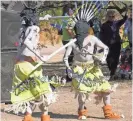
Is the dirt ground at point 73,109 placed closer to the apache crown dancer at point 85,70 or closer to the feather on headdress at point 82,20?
the apache crown dancer at point 85,70

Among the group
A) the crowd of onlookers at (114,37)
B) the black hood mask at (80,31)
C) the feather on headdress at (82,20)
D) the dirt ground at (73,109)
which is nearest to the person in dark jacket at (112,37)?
the crowd of onlookers at (114,37)

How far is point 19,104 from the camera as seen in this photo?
728 cm

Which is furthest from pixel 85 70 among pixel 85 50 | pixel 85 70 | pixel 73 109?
pixel 73 109

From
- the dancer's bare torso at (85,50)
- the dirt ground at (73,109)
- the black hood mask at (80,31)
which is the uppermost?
the black hood mask at (80,31)

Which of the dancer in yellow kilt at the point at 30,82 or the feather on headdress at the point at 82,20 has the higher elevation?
the feather on headdress at the point at 82,20

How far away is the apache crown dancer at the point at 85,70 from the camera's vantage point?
25.2 feet

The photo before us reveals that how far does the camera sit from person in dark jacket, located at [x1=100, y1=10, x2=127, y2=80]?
40.3 ft

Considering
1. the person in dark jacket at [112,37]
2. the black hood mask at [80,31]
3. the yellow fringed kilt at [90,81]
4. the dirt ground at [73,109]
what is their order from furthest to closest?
the person in dark jacket at [112,37] < the dirt ground at [73,109] < the black hood mask at [80,31] < the yellow fringed kilt at [90,81]

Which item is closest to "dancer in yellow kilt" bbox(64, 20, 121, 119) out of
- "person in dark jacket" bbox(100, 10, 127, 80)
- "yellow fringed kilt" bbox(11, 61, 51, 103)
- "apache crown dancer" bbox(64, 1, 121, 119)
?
"apache crown dancer" bbox(64, 1, 121, 119)

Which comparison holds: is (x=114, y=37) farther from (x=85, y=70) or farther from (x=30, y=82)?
(x=30, y=82)

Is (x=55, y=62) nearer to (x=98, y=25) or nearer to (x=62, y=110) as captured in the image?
(x=98, y=25)

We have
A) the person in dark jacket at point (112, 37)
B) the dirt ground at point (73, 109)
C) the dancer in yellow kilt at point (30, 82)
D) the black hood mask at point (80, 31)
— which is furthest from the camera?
the person in dark jacket at point (112, 37)

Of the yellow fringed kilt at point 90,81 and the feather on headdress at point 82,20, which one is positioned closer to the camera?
the yellow fringed kilt at point 90,81

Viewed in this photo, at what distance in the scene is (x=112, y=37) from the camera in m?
12.5
